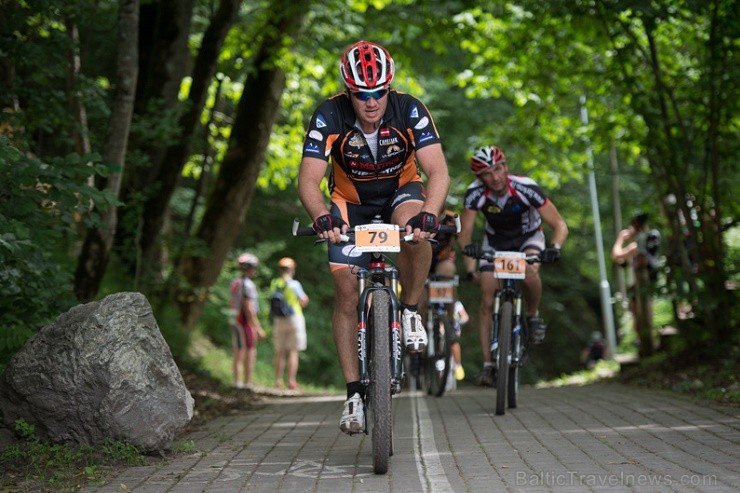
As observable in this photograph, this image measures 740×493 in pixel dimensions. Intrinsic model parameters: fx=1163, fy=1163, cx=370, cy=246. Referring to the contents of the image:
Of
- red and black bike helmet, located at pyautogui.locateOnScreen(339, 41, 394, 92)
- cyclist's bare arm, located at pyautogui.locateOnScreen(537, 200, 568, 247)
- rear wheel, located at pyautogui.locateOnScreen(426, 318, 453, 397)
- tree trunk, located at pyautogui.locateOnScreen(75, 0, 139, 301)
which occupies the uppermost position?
tree trunk, located at pyautogui.locateOnScreen(75, 0, 139, 301)

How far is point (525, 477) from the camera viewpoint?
6.24 meters

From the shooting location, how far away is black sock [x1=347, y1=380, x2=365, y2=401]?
6.81 m

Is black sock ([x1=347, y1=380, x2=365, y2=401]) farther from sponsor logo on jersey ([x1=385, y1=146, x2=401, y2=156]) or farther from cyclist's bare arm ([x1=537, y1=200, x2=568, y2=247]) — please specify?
cyclist's bare arm ([x1=537, y1=200, x2=568, y2=247])

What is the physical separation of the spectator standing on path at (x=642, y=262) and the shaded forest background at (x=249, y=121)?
43 centimetres

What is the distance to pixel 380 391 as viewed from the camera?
6391mm

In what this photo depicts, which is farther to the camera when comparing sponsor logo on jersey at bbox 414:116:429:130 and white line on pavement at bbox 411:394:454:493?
sponsor logo on jersey at bbox 414:116:429:130

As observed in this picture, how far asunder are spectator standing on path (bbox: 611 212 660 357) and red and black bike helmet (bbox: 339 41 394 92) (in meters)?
9.32

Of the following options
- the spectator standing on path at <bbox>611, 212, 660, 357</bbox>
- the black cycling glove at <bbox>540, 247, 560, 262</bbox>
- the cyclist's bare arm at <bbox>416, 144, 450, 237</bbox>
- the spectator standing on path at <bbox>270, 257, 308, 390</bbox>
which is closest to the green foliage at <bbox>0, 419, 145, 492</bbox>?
the cyclist's bare arm at <bbox>416, 144, 450, 237</bbox>

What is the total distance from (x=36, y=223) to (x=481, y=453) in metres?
3.45

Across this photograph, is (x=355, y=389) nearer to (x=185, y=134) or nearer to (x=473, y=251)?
(x=473, y=251)

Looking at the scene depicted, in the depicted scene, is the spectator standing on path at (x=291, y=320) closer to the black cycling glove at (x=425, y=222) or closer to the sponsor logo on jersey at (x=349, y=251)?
the sponsor logo on jersey at (x=349, y=251)

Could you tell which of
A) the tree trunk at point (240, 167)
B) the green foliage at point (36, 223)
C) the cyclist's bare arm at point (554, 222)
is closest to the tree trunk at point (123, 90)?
the green foliage at point (36, 223)

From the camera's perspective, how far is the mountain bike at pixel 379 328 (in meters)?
6.38

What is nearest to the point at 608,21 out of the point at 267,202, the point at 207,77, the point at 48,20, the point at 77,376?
the point at 207,77
